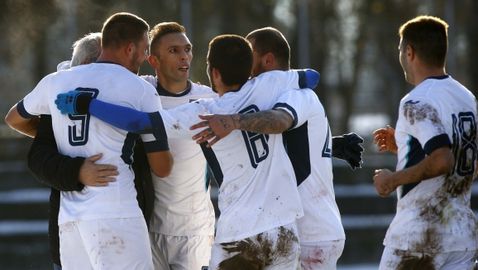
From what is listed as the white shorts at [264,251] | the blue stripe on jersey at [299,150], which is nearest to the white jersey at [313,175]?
the blue stripe on jersey at [299,150]

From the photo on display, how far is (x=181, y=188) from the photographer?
647 cm

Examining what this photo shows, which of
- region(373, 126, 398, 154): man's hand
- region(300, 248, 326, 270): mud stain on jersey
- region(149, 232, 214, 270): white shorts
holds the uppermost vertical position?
region(373, 126, 398, 154): man's hand

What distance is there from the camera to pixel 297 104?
18.4ft

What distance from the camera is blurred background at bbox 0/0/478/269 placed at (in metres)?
19.5

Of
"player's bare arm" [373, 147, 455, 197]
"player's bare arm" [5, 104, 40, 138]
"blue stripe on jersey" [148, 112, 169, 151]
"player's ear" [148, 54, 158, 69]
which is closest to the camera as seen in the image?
"player's bare arm" [373, 147, 455, 197]

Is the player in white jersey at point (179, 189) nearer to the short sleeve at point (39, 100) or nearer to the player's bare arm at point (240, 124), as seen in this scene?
the short sleeve at point (39, 100)

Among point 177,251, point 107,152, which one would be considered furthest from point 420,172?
point 177,251

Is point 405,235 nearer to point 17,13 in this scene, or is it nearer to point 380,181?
point 380,181

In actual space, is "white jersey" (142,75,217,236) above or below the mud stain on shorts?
above

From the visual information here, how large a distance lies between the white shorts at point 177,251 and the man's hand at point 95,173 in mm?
931

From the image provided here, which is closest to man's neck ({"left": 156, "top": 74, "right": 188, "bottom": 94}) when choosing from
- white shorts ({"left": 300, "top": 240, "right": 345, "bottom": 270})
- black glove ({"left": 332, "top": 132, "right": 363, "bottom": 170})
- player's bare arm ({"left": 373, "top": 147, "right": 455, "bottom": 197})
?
black glove ({"left": 332, "top": 132, "right": 363, "bottom": 170})

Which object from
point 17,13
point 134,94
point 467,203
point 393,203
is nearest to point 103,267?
point 134,94

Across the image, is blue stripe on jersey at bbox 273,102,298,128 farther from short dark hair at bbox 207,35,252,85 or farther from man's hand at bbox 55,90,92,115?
man's hand at bbox 55,90,92,115

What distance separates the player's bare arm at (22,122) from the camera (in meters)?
6.26
